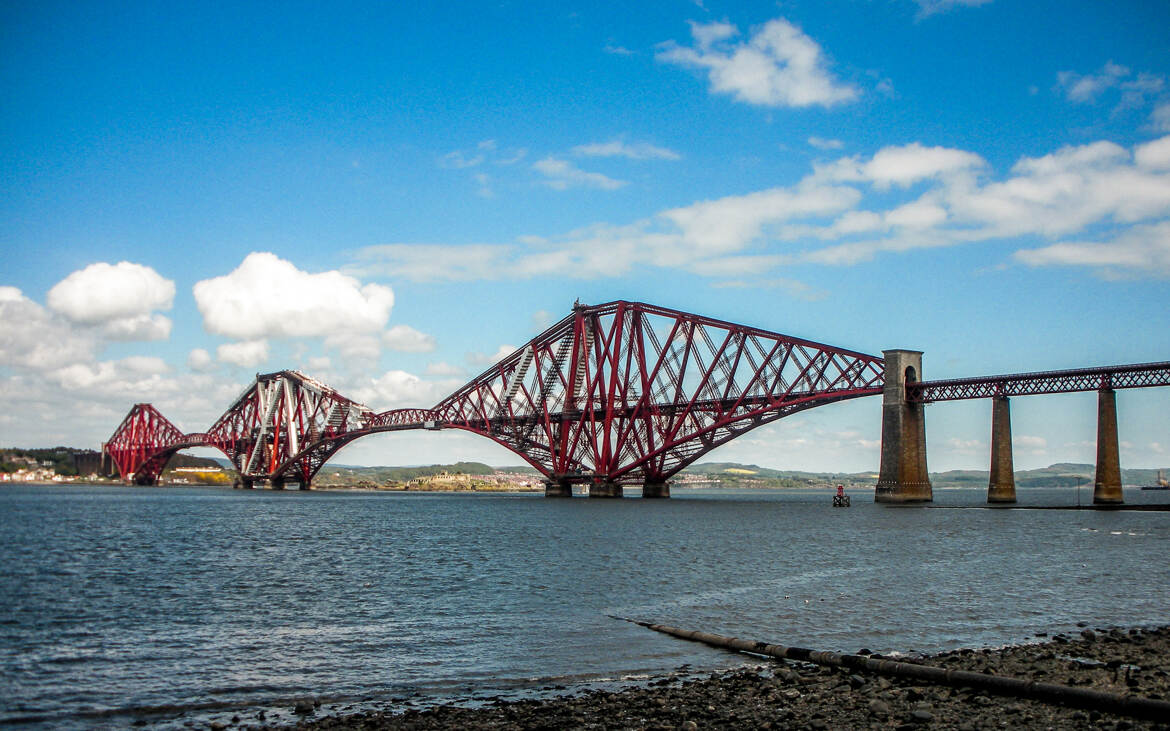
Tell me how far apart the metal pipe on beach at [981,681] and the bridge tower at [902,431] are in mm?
72917

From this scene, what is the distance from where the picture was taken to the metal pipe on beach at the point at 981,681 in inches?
530

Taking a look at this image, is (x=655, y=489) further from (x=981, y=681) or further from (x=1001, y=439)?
(x=981, y=681)

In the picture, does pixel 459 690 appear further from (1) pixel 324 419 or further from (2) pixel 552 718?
(1) pixel 324 419

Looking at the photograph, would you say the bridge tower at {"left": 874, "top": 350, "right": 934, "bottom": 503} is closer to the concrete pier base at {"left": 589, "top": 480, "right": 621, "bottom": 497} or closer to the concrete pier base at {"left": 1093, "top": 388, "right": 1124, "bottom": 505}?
the concrete pier base at {"left": 1093, "top": 388, "right": 1124, "bottom": 505}

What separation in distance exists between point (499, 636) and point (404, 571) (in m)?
15.9

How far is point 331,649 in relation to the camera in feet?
72.2

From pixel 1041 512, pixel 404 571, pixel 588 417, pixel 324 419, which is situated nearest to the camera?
pixel 404 571

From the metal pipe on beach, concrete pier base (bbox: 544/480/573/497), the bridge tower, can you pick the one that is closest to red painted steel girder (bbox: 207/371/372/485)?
concrete pier base (bbox: 544/480/573/497)

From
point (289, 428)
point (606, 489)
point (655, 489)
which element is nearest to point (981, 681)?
point (606, 489)

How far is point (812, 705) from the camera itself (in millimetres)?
15391

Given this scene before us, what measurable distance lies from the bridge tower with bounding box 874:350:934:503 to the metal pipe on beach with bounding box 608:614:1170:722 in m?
72.9

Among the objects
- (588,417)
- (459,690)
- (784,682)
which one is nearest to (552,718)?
(459,690)

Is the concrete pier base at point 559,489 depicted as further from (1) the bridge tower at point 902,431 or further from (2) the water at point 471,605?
(2) the water at point 471,605

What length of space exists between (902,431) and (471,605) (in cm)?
6919
